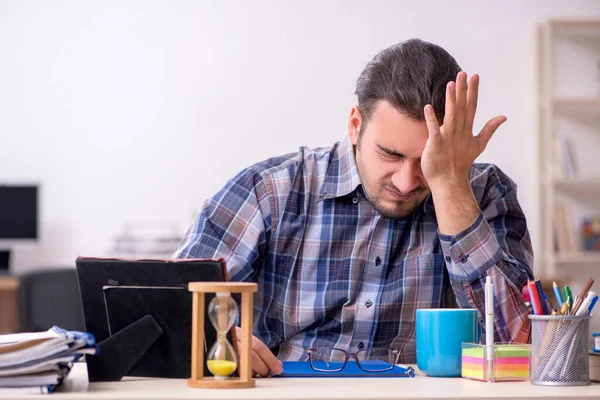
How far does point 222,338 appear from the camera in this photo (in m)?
1.11

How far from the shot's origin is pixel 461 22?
186 inches

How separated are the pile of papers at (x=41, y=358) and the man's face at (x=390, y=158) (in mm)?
696

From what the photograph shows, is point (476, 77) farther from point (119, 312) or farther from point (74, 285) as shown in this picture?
point (74, 285)

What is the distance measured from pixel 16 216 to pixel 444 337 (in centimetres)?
366

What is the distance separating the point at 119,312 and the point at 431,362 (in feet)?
1.50

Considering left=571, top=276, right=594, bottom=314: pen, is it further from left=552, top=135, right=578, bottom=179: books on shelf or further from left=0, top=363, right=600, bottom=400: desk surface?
left=552, top=135, right=578, bottom=179: books on shelf

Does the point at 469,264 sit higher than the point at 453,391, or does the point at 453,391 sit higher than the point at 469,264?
the point at 469,264

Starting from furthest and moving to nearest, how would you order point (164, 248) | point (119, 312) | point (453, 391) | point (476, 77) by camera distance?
point (164, 248)
point (476, 77)
point (119, 312)
point (453, 391)

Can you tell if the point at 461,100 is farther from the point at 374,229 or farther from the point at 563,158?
the point at 563,158

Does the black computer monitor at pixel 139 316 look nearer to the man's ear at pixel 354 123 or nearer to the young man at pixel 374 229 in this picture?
the young man at pixel 374 229

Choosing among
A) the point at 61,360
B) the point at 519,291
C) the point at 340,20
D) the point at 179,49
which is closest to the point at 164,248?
the point at 179,49

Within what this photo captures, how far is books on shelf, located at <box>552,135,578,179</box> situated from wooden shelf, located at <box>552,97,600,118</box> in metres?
0.18

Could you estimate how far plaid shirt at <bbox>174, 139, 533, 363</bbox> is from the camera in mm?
1675

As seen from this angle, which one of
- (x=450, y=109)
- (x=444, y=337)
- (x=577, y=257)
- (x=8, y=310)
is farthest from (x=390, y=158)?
(x=8, y=310)
